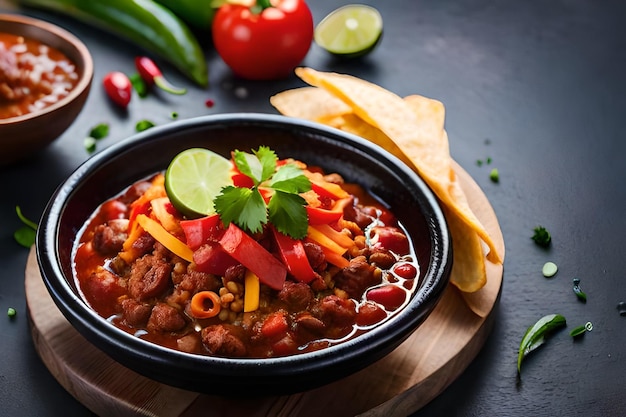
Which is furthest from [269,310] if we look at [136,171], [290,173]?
[136,171]

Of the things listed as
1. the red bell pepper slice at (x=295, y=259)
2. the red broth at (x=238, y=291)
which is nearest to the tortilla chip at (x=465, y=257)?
the red broth at (x=238, y=291)

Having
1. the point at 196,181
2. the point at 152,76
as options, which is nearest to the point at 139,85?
the point at 152,76

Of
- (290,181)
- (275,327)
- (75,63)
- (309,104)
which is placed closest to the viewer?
(275,327)

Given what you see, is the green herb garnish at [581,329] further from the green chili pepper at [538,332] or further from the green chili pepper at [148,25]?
the green chili pepper at [148,25]

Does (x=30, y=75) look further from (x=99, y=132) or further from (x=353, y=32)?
(x=353, y=32)

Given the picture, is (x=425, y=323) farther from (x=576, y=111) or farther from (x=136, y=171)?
(x=576, y=111)

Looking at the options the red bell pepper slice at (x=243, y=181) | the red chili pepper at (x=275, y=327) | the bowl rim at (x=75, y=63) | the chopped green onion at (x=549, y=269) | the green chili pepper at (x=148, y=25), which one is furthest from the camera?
the green chili pepper at (x=148, y=25)

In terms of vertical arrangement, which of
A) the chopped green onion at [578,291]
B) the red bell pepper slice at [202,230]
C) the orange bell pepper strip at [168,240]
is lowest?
the chopped green onion at [578,291]
